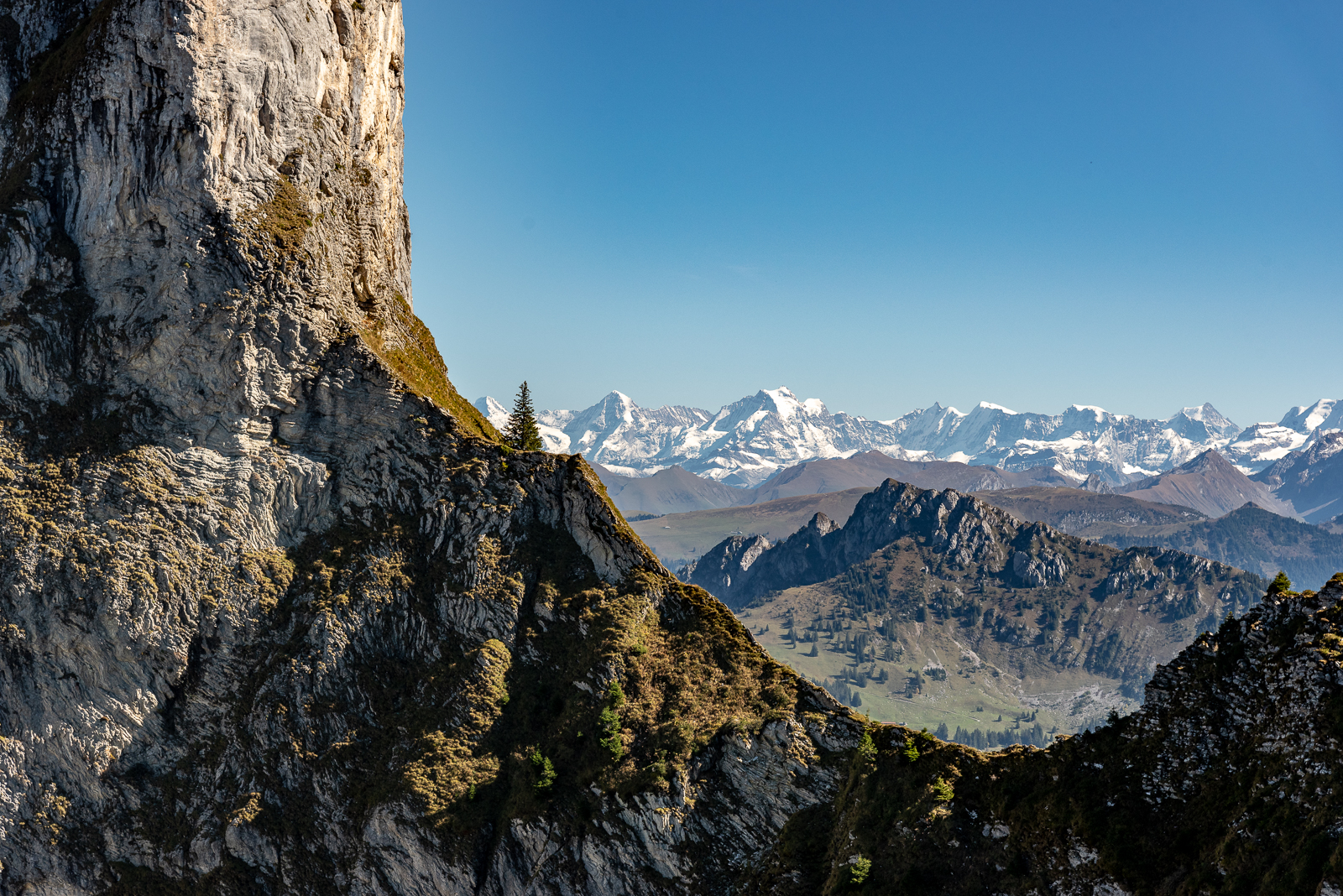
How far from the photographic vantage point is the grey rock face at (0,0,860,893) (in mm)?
65312

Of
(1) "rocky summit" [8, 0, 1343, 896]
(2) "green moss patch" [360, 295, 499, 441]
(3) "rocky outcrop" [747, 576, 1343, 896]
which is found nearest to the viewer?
(3) "rocky outcrop" [747, 576, 1343, 896]

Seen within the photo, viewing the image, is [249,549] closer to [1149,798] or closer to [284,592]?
[284,592]

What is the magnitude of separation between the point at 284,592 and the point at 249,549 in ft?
17.4

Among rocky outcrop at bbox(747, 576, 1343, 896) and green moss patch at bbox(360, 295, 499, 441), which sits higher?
green moss patch at bbox(360, 295, 499, 441)

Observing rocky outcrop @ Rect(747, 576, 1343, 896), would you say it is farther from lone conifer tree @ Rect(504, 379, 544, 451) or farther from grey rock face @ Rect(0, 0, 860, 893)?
lone conifer tree @ Rect(504, 379, 544, 451)

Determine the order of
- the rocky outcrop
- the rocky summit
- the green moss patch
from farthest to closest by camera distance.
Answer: the green moss patch, the rocky summit, the rocky outcrop

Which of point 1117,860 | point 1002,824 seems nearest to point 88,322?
point 1002,824

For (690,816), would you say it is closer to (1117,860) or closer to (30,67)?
(1117,860)

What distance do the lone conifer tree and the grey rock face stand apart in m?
28.0

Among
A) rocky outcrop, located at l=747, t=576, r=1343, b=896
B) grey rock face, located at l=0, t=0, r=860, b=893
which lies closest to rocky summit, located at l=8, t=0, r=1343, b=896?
grey rock face, located at l=0, t=0, r=860, b=893

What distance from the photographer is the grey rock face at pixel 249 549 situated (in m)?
65.3

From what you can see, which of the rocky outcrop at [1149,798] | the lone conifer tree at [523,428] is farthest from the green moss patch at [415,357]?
the rocky outcrop at [1149,798]

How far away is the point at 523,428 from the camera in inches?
4272

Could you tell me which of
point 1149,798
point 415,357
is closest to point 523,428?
point 415,357
